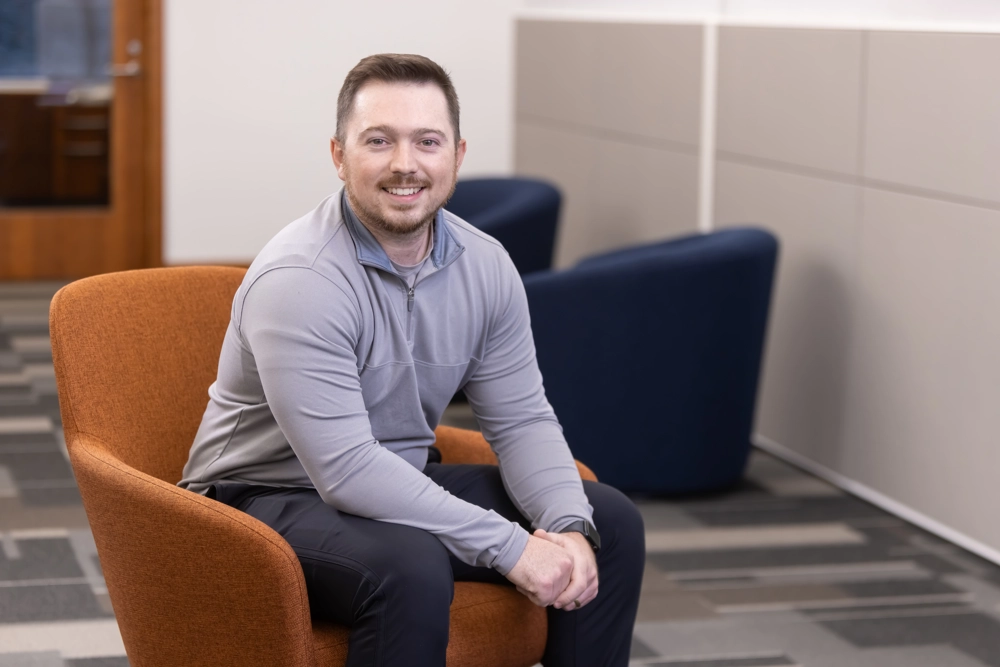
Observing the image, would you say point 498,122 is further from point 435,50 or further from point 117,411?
point 117,411

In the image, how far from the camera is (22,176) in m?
6.27

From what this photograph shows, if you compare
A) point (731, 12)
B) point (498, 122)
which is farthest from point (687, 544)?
point (498, 122)

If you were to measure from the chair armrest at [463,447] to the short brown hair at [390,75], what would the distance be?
24.6 inches

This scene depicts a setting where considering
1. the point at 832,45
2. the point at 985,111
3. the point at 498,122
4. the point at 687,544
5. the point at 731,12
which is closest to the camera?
the point at 985,111

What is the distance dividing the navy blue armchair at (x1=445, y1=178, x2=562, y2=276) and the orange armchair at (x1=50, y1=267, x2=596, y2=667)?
2232 mm

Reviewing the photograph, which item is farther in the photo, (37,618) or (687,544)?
(687,544)

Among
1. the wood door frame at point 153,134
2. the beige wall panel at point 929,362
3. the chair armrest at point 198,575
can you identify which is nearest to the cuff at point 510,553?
the chair armrest at point 198,575

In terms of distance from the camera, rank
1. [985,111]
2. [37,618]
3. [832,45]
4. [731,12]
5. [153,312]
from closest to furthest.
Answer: [153,312], [37,618], [985,111], [832,45], [731,12]

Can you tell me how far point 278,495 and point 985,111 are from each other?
2095 mm

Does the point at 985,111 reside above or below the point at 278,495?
above

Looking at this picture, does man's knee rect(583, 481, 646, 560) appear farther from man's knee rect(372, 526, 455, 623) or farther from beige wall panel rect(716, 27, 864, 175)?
beige wall panel rect(716, 27, 864, 175)

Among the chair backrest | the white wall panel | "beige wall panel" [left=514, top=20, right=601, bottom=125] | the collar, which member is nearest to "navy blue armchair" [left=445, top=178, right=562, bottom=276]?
"beige wall panel" [left=514, top=20, right=601, bottom=125]

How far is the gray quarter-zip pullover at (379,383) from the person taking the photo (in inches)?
70.5

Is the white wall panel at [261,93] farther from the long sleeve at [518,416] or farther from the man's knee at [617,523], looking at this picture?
the man's knee at [617,523]
